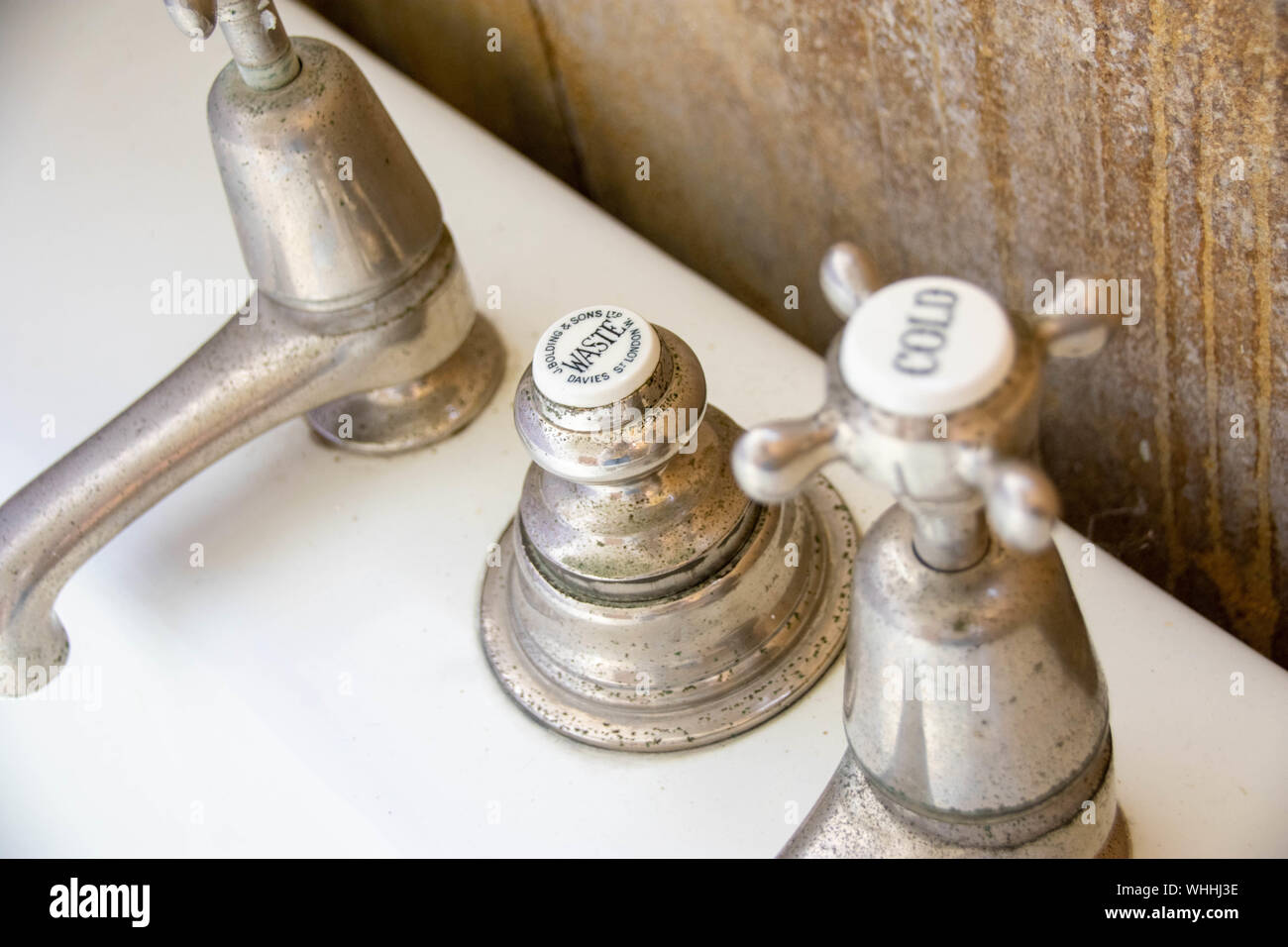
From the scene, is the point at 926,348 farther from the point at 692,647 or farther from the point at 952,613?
the point at 692,647

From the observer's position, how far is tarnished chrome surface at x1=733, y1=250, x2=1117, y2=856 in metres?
0.27

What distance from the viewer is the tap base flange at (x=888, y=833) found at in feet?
1.22

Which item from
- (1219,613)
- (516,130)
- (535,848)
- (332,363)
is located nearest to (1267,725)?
(1219,613)

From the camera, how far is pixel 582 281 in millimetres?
623

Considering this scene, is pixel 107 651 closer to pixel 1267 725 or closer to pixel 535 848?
pixel 535 848

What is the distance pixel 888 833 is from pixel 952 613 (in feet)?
0.31

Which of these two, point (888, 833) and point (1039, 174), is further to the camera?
point (1039, 174)

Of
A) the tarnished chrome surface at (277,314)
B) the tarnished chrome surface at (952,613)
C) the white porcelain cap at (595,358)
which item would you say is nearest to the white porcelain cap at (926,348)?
the tarnished chrome surface at (952,613)

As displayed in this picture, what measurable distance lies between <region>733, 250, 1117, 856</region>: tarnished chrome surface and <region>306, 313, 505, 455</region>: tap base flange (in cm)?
25

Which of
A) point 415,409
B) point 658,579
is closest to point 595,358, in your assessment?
point 658,579

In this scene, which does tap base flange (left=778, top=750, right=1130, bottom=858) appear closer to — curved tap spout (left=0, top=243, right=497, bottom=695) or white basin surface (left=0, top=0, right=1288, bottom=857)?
white basin surface (left=0, top=0, right=1288, bottom=857)

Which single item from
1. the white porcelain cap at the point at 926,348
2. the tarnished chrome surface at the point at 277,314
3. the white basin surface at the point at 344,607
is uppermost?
the white porcelain cap at the point at 926,348

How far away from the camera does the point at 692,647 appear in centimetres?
48

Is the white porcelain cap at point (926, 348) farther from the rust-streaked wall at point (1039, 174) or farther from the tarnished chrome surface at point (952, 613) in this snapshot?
the rust-streaked wall at point (1039, 174)
